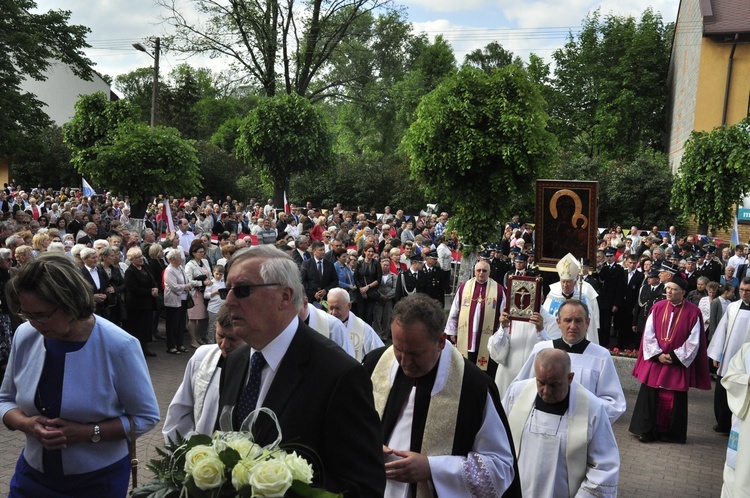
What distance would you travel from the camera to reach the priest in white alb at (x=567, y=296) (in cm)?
848

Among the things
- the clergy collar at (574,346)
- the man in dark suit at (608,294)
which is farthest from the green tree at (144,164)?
the clergy collar at (574,346)

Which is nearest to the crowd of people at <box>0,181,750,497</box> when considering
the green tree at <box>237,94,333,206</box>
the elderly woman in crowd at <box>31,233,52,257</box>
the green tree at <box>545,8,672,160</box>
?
the elderly woman in crowd at <box>31,233,52,257</box>

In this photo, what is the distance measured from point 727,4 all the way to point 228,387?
36056 millimetres

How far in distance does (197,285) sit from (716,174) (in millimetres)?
16680

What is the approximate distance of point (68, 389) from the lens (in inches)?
140

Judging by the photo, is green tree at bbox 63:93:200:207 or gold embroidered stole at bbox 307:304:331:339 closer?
gold embroidered stole at bbox 307:304:331:339

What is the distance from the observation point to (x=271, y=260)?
2865 mm

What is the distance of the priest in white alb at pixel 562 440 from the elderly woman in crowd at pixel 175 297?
Result: 8.45 metres

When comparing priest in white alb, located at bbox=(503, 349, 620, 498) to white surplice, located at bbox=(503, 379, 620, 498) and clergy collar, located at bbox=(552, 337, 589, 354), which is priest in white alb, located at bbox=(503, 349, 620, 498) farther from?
clergy collar, located at bbox=(552, 337, 589, 354)

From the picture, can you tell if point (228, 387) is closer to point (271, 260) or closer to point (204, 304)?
point (271, 260)

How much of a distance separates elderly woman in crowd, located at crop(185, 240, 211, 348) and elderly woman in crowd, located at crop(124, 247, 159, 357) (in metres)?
0.88

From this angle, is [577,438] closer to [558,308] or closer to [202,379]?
[202,379]

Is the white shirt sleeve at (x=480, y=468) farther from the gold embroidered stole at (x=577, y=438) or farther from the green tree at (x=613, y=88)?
the green tree at (x=613, y=88)

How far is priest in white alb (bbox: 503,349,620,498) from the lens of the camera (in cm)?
464
